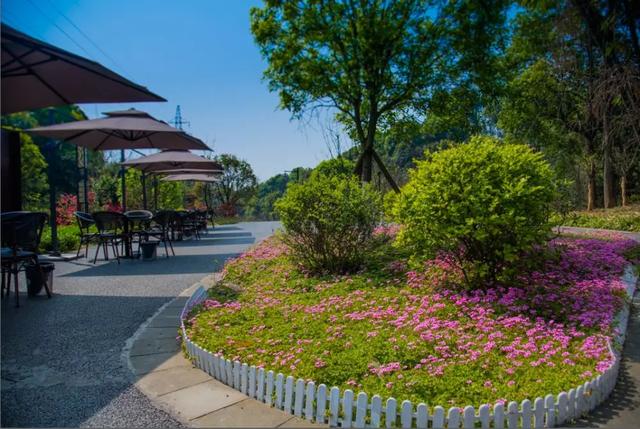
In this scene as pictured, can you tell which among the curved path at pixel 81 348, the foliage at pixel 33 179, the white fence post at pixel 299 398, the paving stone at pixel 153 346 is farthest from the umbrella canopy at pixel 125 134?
the white fence post at pixel 299 398

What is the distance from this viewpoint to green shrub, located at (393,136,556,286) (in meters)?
3.88

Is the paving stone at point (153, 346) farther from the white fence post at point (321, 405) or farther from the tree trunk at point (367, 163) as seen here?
the tree trunk at point (367, 163)

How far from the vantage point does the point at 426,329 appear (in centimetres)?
328

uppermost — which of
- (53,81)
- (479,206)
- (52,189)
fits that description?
(53,81)

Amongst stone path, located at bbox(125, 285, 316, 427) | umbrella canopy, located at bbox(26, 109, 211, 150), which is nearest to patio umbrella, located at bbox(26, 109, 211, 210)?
umbrella canopy, located at bbox(26, 109, 211, 150)

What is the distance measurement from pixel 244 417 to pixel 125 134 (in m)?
7.78

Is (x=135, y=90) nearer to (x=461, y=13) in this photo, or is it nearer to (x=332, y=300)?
(x=332, y=300)

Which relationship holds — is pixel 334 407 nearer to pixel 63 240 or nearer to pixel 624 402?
pixel 624 402

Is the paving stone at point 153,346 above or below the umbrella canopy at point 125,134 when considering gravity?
below

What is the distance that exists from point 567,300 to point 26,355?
4355mm

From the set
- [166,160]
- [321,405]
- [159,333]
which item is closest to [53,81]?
[159,333]

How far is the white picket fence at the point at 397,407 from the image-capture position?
6.82 ft

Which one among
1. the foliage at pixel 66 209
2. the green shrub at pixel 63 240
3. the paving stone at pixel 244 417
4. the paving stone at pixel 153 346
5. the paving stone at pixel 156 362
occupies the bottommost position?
the paving stone at pixel 244 417

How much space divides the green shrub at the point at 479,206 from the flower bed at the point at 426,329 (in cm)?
38
